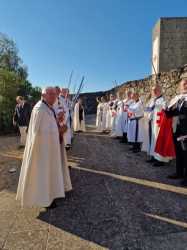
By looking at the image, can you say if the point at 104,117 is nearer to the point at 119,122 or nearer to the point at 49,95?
the point at 119,122

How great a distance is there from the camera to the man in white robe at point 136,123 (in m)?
7.34

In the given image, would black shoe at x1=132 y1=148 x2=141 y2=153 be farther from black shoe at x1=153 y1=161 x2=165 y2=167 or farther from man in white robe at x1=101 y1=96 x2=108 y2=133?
man in white robe at x1=101 y1=96 x2=108 y2=133

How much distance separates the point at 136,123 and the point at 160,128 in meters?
2.06

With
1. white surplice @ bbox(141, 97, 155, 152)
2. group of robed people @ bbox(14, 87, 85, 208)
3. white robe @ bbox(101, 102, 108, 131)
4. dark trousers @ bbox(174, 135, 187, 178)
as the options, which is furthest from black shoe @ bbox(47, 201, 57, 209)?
white robe @ bbox(101, 102, 108, 131)

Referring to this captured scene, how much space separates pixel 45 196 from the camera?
349cm

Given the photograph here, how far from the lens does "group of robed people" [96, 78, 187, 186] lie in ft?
15.0

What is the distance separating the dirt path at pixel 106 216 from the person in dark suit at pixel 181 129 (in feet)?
1.11

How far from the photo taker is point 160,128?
17.9ft

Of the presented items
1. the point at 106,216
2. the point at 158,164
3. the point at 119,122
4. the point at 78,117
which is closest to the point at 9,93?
the point at 78,117

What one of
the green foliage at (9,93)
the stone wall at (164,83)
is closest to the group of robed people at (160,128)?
the stone wall at (164,83)

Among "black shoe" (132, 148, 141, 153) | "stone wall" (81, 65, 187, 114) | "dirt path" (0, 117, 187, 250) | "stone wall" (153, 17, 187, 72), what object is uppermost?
"stone wall" (153, 17, 187, 72)

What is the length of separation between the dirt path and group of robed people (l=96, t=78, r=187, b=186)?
0.40m

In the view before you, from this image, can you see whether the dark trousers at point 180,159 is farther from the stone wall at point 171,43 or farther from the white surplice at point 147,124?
the stone wall at point 171,43

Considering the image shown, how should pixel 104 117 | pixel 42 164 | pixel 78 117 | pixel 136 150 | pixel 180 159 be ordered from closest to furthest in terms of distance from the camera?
pixel 42 164, pixel 180 159, pixel 136 150, pixel 78 117, pixel 104 117
